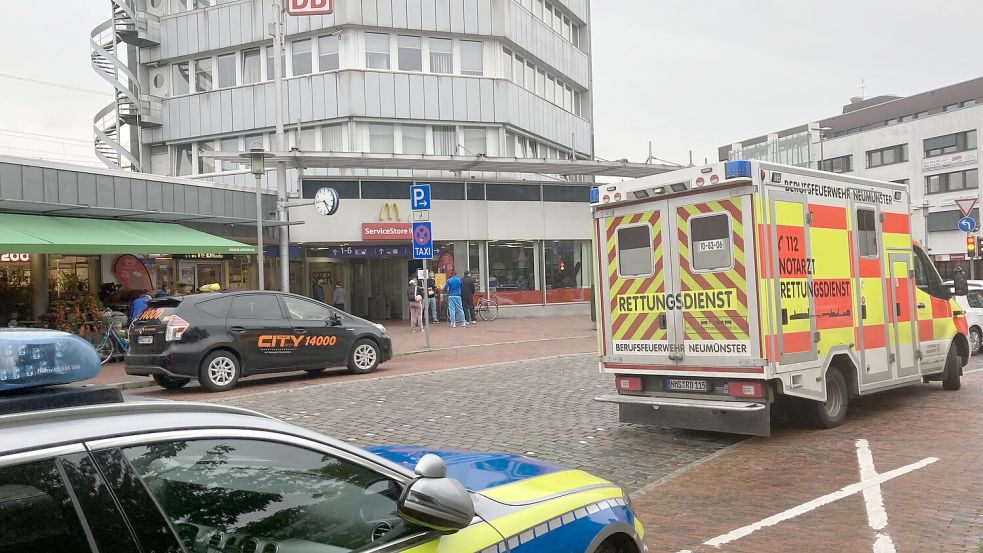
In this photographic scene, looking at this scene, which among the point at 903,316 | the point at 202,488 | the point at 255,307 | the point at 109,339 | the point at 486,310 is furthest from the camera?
the point at 486,310

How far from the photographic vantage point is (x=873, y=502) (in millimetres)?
6008

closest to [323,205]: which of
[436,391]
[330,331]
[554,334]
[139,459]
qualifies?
[554,334]

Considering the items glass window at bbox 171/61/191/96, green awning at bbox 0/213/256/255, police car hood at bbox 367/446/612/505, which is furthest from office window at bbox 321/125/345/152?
police car hood at bbox 367/446/612/505

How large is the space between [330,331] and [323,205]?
467 inches

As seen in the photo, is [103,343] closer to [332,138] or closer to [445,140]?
[332,138]

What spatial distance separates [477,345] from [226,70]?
55.0 ft

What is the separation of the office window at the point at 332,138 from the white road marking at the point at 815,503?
2443 centimetres

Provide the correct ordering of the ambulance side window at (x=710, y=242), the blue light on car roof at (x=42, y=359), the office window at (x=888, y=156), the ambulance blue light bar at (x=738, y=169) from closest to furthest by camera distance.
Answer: the blue light on car roof at (x=42, y=359) < the ambulance blue light bar at (x=738, y=169) < the ambulance side window at (x=710, y=242) < the office window at (x=888, y=156)

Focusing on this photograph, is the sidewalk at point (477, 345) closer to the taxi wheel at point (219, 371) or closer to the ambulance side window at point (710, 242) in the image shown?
A: the taxi wheel at point (219, 371)

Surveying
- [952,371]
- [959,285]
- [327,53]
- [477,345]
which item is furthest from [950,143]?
[952,371]

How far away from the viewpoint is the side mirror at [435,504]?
8.25 feet

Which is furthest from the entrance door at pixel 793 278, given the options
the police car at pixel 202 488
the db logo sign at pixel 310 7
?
the db logo sign at pixel 310 7

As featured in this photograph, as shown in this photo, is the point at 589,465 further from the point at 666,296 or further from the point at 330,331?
the point at 330,331

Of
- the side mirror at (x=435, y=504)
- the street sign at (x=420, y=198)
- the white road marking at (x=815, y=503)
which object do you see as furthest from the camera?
the street sign at (x=420, y=198)
